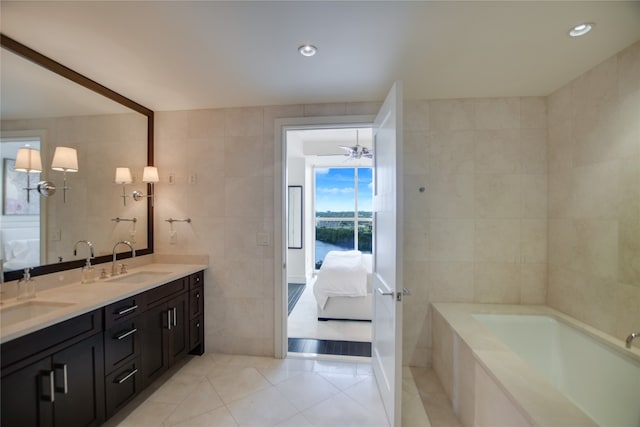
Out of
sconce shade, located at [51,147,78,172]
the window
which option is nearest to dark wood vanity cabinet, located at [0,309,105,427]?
sconce shade, located at [51,147,78,172]

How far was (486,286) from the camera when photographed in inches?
91.6

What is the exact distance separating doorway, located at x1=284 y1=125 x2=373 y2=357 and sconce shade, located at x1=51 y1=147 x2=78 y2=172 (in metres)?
1.67

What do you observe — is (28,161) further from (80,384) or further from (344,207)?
(344,207)

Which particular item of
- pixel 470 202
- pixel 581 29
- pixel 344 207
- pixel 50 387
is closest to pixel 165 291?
pixel 50 387

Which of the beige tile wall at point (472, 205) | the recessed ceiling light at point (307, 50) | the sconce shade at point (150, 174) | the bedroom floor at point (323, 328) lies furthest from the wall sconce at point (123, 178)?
the beige tile wall at point (472, 205)

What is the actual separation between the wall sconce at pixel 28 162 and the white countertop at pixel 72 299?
63 cm

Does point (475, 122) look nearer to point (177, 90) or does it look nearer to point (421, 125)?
point (421, 125)

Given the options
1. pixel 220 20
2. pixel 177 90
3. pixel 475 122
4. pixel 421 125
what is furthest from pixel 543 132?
pixel 177 90

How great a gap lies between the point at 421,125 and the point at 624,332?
6.52 feet

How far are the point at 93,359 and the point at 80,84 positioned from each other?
1.92m

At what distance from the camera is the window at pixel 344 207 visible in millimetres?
5766

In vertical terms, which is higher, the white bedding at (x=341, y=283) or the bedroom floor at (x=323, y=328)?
the white bedding at (x=341, y=283)

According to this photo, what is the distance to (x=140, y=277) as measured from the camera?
2.26m

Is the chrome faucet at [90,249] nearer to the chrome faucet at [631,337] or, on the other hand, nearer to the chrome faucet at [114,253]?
the chrome faucet at [114,253]
